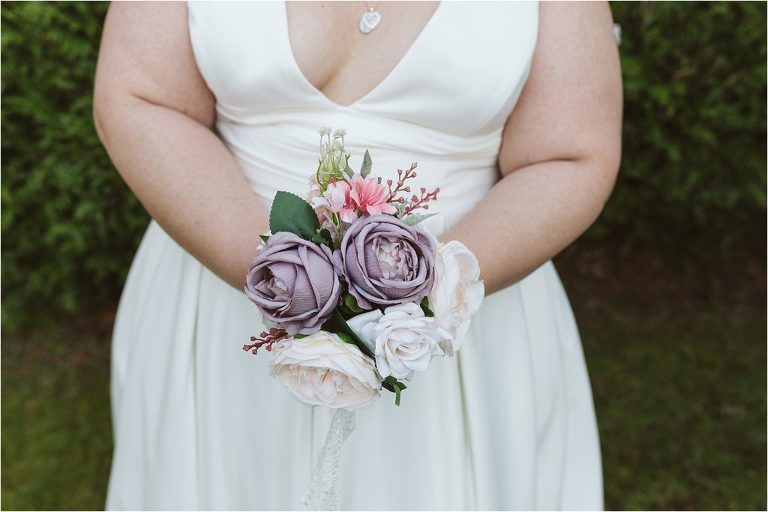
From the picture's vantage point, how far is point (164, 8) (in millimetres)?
1382

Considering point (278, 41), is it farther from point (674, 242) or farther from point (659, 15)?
point (674, 242)

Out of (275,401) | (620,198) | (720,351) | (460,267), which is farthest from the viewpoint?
(720,351)

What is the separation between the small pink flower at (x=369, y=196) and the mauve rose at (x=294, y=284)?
2.9 inches

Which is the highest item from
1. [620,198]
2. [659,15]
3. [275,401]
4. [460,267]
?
[659,15]

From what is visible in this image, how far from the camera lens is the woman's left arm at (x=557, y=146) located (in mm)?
1375

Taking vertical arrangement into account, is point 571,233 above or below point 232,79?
below

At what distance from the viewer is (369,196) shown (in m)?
0.99

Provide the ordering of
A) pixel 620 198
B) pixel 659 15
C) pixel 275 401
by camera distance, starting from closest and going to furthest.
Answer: pixel 275 401 → pixel 659 15 → pixel 620 198

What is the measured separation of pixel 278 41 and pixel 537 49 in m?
0.46

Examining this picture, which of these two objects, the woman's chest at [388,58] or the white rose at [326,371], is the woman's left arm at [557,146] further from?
the white rose at [326,371]

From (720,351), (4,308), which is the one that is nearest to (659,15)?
(720,351)

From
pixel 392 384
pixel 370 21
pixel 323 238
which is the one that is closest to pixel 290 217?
pixel 323 238

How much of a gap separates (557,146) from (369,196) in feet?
1.81

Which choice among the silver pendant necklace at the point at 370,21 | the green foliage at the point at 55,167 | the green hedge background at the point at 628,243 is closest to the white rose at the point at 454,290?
the silver pendant necklace at the point at 370,21
